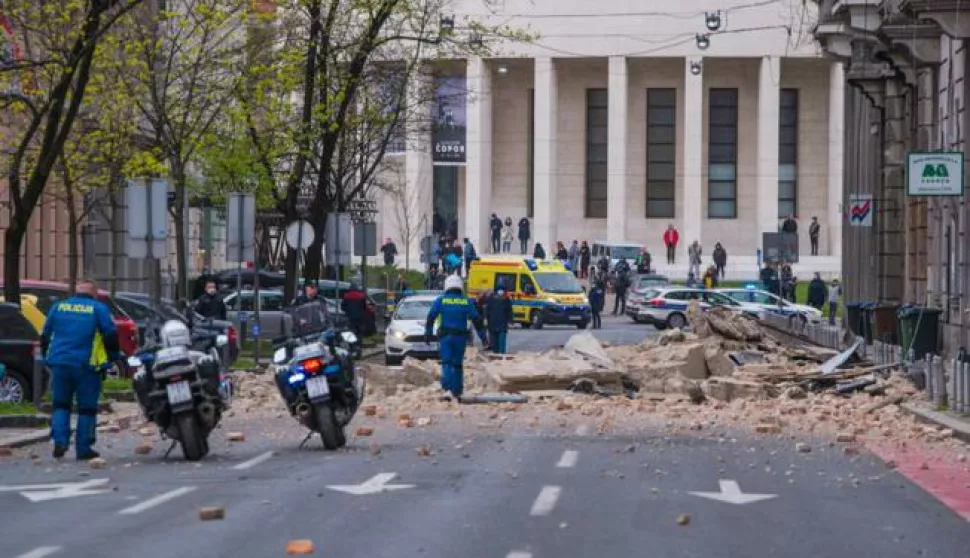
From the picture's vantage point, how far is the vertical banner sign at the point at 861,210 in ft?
135

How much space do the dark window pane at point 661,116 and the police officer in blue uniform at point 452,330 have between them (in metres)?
69.0

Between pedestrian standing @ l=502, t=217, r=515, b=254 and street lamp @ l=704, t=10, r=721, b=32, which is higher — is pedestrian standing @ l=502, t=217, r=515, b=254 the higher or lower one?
the lower one

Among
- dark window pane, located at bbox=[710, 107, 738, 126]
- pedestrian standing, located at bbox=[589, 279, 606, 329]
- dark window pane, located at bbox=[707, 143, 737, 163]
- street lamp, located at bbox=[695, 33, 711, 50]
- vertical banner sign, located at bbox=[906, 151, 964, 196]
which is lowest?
pedestrian standing, located at bbox=[589, 279, 606, 329]

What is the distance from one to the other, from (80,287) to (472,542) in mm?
7384

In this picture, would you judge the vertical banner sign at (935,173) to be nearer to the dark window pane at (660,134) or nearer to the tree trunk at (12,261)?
the tree trunk at (12,261)

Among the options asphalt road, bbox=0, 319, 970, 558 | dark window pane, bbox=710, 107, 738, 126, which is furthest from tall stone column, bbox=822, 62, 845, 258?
asphalt road, bbox=0, 319, 970, 558

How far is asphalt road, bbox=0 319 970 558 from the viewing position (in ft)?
38.9

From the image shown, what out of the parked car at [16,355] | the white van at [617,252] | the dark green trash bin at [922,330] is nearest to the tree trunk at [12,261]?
the parked car at [16,355]

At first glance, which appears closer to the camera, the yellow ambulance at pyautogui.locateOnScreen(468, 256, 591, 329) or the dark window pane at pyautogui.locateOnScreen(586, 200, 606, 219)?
the yellow ambulance at pyautogui.locateOnScreen(468, 256, 591, 329)

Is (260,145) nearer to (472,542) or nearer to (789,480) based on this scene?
(789,480)

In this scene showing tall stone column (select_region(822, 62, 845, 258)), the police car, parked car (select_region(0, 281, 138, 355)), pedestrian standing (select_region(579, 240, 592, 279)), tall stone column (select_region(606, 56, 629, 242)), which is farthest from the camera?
tall stone column (select_region(606, 56, 629, 242))

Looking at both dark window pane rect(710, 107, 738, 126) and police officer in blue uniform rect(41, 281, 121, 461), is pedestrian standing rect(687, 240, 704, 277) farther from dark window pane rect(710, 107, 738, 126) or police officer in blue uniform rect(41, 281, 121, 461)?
police officer in blue uniform rect(41, 281, 121, 461)

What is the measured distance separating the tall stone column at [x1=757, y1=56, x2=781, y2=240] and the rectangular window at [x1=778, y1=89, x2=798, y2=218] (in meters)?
2.82

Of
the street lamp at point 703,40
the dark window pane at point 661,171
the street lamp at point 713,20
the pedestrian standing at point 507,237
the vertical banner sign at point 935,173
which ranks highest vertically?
the street lamp at point 713,20
